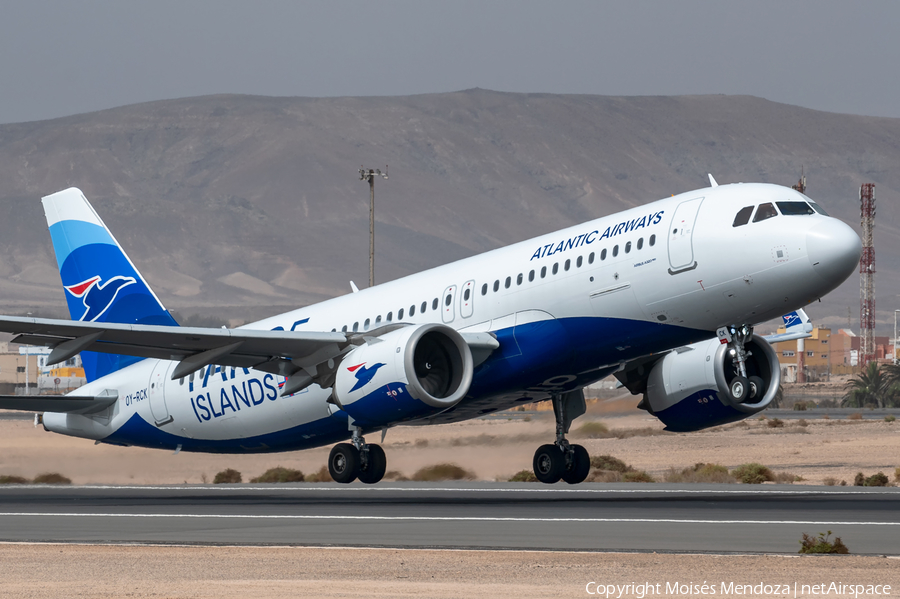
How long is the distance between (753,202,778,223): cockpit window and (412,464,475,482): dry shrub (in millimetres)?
16030

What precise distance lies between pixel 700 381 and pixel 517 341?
20.2 ft

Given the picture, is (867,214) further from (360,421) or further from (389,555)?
(389,555)

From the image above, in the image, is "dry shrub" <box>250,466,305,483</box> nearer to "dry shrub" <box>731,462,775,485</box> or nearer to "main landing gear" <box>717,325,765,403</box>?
"dry shrub" <box>731,462,775,485</box>

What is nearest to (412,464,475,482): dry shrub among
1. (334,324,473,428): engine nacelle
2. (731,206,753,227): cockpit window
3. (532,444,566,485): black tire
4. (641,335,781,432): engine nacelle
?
(532,444,566,485): black tire

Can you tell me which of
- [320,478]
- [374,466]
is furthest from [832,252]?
[320,478]

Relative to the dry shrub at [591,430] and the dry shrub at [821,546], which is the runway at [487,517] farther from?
the dry shrub at [591,430]

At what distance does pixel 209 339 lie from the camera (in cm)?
2948

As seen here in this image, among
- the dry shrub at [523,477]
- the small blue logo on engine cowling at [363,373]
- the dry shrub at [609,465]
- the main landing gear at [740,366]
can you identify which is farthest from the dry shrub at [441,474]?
the main landing gear at [740,366]

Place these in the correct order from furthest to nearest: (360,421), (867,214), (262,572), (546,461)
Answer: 1. (867,214)
2. (546,461)
3. (360,421)
4. (262,572)

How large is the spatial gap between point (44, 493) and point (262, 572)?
22.0 meters

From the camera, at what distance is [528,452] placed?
114 ft

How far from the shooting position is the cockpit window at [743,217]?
26266 millimetres

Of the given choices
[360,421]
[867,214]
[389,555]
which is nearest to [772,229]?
[360,421]

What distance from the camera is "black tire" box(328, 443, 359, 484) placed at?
31.0m
